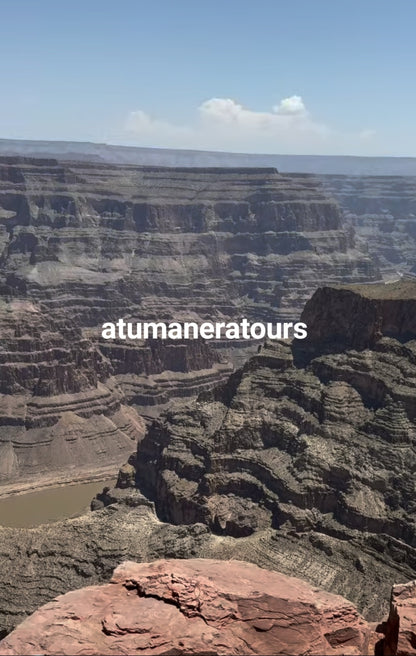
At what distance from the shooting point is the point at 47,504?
84.2 meters

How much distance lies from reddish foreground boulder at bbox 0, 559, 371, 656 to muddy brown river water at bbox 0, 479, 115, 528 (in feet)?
186

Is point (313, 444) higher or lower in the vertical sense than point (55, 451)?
higher

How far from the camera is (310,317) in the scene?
77.9 metres

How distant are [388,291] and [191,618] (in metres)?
60.1

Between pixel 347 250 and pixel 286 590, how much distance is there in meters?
172

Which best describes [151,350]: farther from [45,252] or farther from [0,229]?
[0,229]

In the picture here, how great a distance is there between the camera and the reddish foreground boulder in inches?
754

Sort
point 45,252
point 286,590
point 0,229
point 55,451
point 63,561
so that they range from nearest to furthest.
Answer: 1. point 286,590
2. point 63,561
3. point 55,451
4. point 45,252
5. point 0,229

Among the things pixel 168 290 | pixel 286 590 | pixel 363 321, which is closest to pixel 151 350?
pixel 168 290

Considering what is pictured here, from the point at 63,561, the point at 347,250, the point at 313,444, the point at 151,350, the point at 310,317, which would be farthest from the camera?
the point at 347,250

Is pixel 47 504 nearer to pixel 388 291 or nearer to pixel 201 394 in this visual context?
pixel 201 394

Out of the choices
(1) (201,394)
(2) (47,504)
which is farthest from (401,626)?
(2) (47,504)

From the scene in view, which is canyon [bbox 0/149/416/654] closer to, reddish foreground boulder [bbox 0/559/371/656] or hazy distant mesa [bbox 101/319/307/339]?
reddish foreground boulder [bbox 0/559/371/656]

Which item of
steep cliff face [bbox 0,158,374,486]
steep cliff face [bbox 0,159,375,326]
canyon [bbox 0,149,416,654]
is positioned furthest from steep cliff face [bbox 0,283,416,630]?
steep cliff face [bbox 0,159,375,326]
